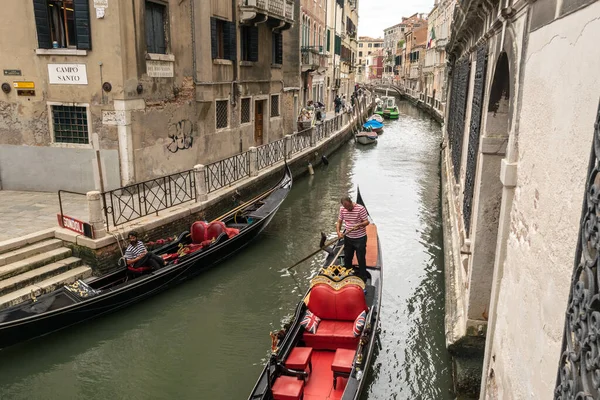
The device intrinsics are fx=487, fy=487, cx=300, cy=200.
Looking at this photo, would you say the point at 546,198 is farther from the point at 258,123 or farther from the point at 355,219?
the point at 258,123

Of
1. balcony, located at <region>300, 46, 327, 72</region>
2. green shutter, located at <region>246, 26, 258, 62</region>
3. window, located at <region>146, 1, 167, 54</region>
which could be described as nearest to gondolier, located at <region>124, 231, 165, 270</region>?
window, located at <region>146, 1, 167, 54</region>

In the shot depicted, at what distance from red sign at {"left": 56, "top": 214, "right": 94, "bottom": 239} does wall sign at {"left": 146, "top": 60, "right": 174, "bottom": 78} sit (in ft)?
12.1

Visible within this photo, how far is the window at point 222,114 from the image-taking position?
12648mm

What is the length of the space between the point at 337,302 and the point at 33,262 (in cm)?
Answer: 437

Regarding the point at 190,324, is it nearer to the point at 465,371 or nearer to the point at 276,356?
the point at 276,356

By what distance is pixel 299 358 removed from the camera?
4848 millimetres

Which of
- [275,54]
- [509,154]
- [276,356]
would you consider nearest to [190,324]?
[276,356]

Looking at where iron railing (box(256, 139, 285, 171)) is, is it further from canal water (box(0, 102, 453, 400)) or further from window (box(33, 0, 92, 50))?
window (box(33, 0, 92, 50))

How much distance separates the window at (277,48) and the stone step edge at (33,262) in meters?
10.1

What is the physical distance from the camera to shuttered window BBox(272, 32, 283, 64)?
15.5 metres

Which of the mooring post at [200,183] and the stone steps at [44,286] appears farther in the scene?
the mooring post at [200,183]

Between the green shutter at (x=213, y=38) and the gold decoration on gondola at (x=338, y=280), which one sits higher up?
the green shutter at (x=213, y=38)

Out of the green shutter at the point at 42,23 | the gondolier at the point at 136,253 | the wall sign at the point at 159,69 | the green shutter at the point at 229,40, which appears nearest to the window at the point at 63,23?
the green shutter at the point at 42,23

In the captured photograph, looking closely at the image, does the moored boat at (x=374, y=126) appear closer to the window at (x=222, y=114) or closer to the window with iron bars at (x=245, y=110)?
the window with iron bars at (x=245, y=110)
